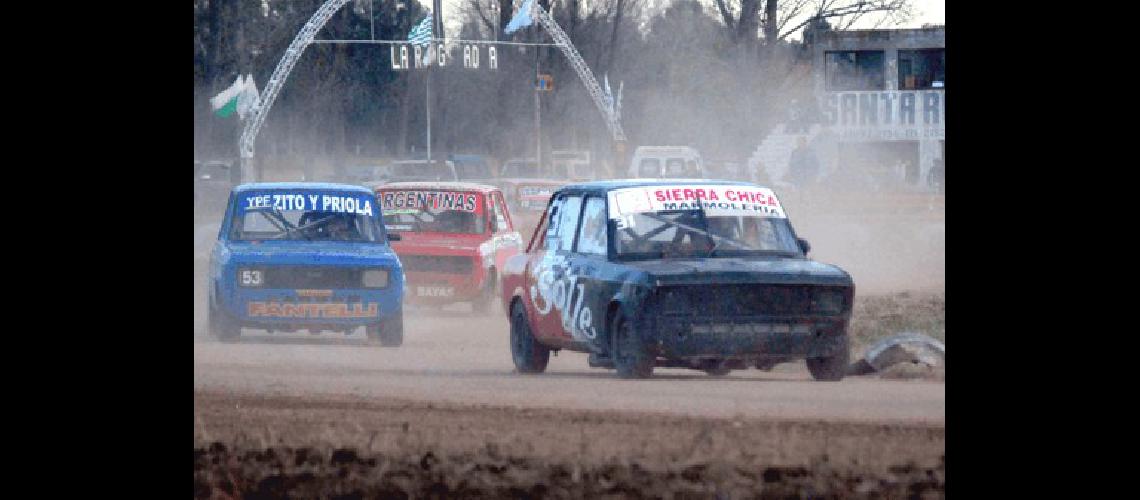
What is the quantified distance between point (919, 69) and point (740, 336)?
54172 mm

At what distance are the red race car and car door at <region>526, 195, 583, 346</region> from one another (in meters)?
6.12

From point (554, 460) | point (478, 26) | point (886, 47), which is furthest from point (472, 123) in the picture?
point (554, 460)

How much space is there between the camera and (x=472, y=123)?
90.1 metres

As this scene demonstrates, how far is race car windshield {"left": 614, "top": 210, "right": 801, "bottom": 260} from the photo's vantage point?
46.4 feet

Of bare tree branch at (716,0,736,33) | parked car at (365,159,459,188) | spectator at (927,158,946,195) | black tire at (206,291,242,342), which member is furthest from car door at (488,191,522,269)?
bare tree branch at (716,0,736,33)

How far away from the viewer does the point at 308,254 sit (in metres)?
17.6

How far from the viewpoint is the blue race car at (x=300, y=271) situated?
17.5 metres

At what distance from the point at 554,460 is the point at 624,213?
4.17m

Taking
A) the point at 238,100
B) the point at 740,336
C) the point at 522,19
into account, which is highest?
the point at 522,19

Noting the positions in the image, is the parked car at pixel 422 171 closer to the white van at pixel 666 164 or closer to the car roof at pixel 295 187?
the white van at pixel 666 164

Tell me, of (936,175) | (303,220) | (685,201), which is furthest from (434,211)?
(936,175)

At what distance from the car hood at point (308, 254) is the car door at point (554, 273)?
8.58 ft

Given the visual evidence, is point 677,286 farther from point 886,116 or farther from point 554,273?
point 886,116
